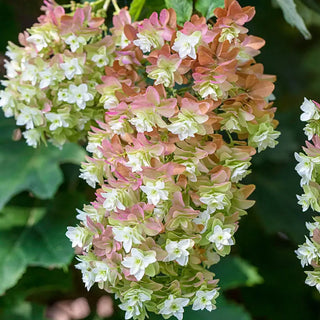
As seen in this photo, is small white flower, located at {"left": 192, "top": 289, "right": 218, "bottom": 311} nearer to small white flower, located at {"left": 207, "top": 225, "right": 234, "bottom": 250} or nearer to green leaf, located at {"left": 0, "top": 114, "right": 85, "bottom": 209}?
small white flower, located at {"left": 207, "top": 225, "right": 234, "bottom": 250}

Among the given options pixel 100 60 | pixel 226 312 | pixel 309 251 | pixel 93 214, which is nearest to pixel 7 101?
pixel 100 60

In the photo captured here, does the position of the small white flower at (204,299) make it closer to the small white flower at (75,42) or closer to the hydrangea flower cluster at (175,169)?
the hydrangea flower cluster at (175,169)


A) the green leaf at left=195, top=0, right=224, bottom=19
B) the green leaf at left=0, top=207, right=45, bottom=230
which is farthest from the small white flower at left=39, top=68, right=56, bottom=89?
the green leaf at left=0, top=207, right=45, bottom=230

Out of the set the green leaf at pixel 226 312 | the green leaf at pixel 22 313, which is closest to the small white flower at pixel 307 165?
the green leaf at pixel 226 312

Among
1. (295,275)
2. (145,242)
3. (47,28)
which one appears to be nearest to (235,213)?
(145,242)

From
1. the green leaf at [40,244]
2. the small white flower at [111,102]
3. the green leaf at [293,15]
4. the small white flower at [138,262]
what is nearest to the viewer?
the small white flower at [138,262]

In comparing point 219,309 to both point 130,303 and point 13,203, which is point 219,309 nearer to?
point 13,203

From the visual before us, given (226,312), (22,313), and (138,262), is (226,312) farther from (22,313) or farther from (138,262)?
(138,262)
